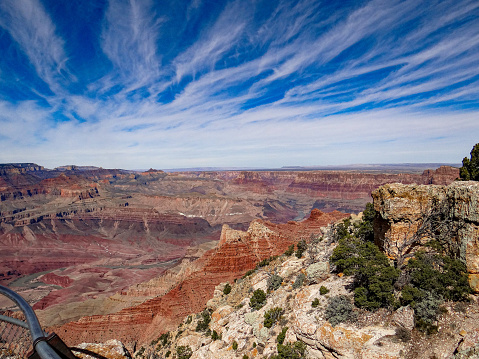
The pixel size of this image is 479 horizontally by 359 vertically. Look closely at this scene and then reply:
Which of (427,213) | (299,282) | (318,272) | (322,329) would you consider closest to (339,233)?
(318,272)

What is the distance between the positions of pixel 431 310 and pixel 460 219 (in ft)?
14.3

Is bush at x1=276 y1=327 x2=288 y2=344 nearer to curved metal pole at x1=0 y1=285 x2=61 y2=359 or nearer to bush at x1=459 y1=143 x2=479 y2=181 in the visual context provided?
curved metal pole at x1=0 y1=285 x2=61 y2=359

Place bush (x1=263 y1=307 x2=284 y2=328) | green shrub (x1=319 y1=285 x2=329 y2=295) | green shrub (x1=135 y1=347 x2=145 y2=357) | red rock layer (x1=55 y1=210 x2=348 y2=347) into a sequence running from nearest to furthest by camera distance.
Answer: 1. green shrub (x1=319 y1=285 x2=329 y2=295)
2. bush (x1=263 y1=307 x2=284 y2=328)
3. green shrub (x1=135 y1=347 x2=145 y2=357)
4. red rock layer (x1=55 y1=210 x2=348 y2=347)

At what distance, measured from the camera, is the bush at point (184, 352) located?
20.2 meters

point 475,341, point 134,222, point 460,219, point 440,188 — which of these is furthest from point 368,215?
point 134,222

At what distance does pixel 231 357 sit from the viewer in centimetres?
1516

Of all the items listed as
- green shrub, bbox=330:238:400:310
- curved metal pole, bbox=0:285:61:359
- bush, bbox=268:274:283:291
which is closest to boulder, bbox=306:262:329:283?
green shrub, bbox=330:238:400:310

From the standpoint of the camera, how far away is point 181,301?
3700cm

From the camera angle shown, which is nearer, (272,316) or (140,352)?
(272,316)

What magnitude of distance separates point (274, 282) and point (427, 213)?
12.7m

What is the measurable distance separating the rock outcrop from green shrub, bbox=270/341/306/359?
23.0ft

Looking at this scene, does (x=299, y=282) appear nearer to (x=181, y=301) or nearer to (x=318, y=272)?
(x=318, y=272)

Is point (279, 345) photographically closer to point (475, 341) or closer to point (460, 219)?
point (475, 341)

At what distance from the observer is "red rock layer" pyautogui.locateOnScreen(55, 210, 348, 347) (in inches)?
1433
